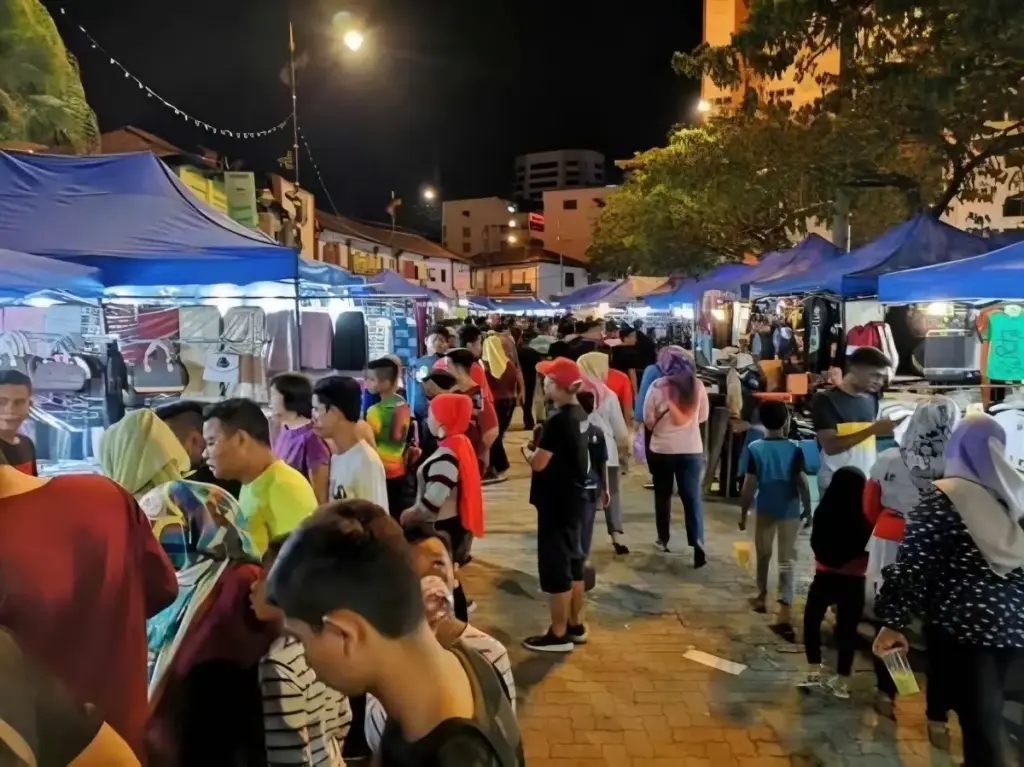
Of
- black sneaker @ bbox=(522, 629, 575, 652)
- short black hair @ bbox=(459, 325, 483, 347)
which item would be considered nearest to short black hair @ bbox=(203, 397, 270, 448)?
black sneaker @ bbox=(522, 629, 575, 652)

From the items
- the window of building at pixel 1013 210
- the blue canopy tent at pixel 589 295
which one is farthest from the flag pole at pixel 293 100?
the window of building at pixel 1013 210

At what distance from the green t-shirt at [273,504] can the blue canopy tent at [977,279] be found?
4229 mm

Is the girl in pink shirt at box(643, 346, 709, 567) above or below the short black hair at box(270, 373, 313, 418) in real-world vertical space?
below

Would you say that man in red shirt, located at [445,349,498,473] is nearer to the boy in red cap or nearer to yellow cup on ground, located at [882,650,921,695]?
the boy in red cap

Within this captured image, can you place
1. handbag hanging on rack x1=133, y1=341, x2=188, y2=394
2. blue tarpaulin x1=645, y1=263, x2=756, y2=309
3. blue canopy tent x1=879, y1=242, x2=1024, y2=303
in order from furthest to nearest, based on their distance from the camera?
blue tarpaulin x1=645, y1=263, x2=756, y2=309 → handbag hanging on rack x1=133, y1=341, x2=188, y2=394 → blue canopy tent x1=879, y1=242, x2=1024, y2=303

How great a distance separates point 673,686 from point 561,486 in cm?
131

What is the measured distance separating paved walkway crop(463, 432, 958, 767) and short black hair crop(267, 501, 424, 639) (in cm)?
300

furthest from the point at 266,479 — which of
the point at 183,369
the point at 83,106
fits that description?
the point at 83,106

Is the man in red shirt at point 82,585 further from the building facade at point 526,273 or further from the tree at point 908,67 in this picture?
the building facade at point 526,273

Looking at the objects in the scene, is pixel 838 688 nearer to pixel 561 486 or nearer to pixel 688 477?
pixel 561 486

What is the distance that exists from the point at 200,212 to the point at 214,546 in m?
4.03

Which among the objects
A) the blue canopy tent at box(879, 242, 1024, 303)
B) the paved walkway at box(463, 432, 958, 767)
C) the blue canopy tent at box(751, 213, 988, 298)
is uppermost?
the blue canopy tent at box(751, 213, 988, 298)

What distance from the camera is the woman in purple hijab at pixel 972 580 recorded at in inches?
121

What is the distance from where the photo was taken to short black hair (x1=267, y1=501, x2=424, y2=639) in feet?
4.56
